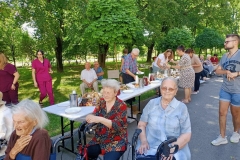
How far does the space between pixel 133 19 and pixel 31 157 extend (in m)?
4.38

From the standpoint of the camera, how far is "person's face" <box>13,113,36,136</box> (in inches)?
63.9

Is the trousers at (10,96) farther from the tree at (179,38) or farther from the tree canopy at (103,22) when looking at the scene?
the tree at (179,38)

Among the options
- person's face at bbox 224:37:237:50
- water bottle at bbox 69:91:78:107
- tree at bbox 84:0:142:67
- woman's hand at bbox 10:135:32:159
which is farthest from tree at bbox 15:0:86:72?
woman's hand at bbox 10:135:32:159

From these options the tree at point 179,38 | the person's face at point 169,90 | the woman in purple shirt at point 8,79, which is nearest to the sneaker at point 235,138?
the person's face at point 169,90

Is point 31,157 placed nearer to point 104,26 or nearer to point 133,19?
point 104,26

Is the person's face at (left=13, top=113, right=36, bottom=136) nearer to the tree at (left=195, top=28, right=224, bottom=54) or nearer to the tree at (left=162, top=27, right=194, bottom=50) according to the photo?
the tree at (left=162, top=27, right=194, bottom=50)

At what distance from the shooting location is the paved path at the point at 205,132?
10.1ft

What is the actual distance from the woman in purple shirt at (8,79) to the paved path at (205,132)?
1907 millimetres

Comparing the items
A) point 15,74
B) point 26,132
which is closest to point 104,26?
point 15,74

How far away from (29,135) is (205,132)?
335 centimetres

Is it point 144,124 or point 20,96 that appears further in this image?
point 20,96

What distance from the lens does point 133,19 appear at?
5.25 m

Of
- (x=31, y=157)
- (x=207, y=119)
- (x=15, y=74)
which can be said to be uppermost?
(x=15, y=74)

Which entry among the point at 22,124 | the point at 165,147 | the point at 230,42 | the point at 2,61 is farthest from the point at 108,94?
the point at 2,61
